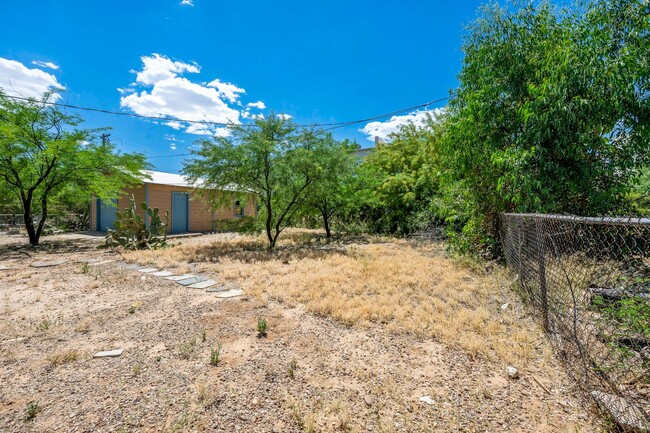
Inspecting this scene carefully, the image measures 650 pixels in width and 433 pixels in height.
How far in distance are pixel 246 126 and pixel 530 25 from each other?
6.89 m

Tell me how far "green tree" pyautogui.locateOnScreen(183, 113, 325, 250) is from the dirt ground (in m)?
3.89

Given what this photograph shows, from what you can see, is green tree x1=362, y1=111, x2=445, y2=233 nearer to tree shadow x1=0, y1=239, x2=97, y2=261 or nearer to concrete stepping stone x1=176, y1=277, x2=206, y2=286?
concrete stepping stone x1=176, y1=277, x2=206, y2=286

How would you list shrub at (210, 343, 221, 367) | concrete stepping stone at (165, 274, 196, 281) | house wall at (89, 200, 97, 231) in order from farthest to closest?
house wall at (89, 200, 97, 231)
concrete stepping stone at (165, 274, 196, 281)
shrub at (210, 343, 221, 367)

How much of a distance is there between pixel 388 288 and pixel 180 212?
1283 centimetres

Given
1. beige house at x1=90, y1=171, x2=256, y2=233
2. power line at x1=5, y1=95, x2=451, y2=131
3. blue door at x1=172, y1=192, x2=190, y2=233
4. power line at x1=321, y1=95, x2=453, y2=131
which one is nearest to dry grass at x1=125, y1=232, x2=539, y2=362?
power line at x1=5, y1=95, x2=451, y2=131

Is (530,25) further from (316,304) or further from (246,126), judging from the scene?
(246,126)

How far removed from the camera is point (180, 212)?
14445 millimetres

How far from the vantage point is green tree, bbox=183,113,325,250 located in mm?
7984

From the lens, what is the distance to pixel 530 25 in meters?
5.40

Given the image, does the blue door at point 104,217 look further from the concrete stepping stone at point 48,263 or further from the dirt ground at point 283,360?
the dirt ground at point 283,360

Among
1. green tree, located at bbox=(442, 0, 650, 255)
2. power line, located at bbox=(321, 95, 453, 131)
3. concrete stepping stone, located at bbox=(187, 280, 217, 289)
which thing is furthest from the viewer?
power line, located at bbox=(321, 95, 453, 131)

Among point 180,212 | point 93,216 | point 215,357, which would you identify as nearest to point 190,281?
point 215,357

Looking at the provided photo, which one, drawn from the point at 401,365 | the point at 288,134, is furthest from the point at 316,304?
the point at 288,134

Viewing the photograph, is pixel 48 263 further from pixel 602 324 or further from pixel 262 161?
pixel 602 324
